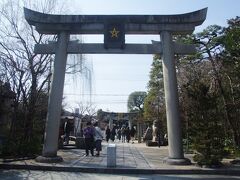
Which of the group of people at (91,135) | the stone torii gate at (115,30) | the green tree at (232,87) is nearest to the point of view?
the stone torii gate at (115,30)

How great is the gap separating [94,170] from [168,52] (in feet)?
21.5

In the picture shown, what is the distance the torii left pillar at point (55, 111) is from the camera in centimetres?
1491

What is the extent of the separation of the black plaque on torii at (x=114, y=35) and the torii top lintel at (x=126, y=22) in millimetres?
170

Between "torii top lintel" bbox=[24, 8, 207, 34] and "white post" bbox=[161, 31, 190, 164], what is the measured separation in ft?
3.55

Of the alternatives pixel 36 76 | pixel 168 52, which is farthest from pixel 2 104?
pixel 168 52

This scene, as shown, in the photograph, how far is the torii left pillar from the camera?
14.9m

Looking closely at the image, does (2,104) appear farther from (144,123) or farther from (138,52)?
(144,123)

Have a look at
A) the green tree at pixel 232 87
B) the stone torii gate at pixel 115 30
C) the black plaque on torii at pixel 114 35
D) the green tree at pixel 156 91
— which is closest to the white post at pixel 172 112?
the stone torii gate at pixel 115 30

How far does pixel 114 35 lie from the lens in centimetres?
1590

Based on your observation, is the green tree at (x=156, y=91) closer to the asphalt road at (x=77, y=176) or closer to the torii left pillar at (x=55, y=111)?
the torii left pillar at (x=55, y=111)

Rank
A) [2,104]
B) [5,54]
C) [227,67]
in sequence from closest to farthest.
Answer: [2,104] < [5,54] < [227,67]

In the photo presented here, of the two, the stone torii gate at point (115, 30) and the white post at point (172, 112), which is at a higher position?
the stone torii gate at point (115, 30)

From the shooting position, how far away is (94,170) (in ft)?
42.8

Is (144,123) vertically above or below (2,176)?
above
